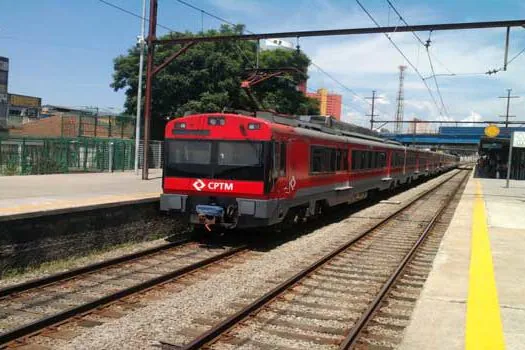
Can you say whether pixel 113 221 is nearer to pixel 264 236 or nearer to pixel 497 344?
pixel 264 236

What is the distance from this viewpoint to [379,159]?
22.0 m

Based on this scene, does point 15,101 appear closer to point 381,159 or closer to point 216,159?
point 381,159

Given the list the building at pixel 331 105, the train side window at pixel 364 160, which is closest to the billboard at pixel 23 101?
the building at pixel 331 105

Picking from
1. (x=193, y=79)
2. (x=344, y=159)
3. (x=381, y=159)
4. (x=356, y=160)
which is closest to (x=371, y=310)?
(x=344, y=159)

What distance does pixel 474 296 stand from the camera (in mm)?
7336

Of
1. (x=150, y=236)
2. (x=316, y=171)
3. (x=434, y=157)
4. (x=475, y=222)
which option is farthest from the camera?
(x=434, y=157)

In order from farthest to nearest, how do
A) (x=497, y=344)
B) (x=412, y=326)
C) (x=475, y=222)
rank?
1. (x=475, y=222)
2. (x=412, y=326)
3. (x=497, y=344)

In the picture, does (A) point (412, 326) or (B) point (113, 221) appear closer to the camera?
(A) point (412, 326)

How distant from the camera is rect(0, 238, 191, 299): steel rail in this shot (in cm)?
743

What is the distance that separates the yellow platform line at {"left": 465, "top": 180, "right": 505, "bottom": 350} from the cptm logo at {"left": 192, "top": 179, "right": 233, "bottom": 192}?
4.69m

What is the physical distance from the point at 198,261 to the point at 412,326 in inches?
181

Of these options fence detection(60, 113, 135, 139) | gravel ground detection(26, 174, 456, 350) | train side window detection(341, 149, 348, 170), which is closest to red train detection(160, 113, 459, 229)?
gravel ground detection(26, 174, 456, 350)

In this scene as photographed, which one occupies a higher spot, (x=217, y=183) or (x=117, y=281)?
(x=217, y=183)

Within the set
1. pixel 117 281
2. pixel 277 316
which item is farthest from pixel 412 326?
pixel 117 281
